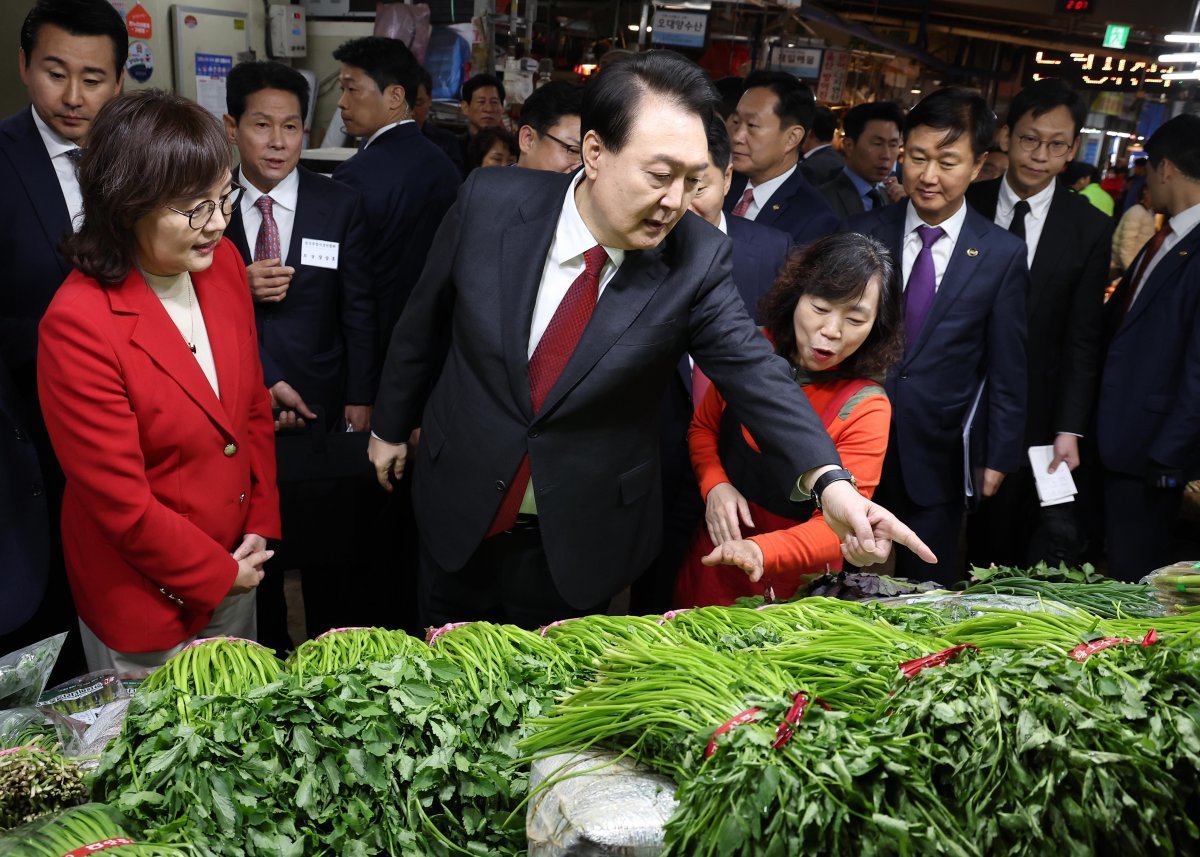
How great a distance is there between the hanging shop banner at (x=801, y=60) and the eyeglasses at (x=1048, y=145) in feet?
18.6

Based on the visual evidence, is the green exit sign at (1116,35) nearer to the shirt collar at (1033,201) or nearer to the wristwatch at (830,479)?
the shirt collar at (1033,201)

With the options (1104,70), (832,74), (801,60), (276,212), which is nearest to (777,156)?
(276,212)

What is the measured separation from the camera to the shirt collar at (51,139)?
2652mm

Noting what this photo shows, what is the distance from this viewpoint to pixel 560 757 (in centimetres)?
141

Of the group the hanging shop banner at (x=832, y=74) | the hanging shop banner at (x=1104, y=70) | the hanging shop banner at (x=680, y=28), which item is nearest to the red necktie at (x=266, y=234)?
the hanging shop banner at (x=680, y=28)

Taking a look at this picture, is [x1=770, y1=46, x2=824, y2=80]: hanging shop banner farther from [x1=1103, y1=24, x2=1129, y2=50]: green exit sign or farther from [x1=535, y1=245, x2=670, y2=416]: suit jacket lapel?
[x1=535, y1=245, x2=670, y2=416]: suit jacket lapel

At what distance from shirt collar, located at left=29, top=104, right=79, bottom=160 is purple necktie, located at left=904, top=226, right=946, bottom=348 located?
7.93 ft

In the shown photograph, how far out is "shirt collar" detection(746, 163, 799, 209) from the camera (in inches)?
153

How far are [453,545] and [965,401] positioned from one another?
1743mm

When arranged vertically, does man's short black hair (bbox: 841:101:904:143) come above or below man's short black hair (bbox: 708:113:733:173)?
above

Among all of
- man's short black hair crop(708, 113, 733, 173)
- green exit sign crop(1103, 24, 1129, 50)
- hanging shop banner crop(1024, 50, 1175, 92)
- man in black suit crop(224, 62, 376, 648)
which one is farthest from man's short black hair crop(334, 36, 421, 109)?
hanging shop banner crop(1024, 50, 1175, 92)

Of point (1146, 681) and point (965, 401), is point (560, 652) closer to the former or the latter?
point (1146, 681)

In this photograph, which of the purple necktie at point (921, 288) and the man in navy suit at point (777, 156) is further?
the man in navy suit at point (777, 156)

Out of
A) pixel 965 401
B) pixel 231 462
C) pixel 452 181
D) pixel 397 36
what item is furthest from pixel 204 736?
pixel 397 36
